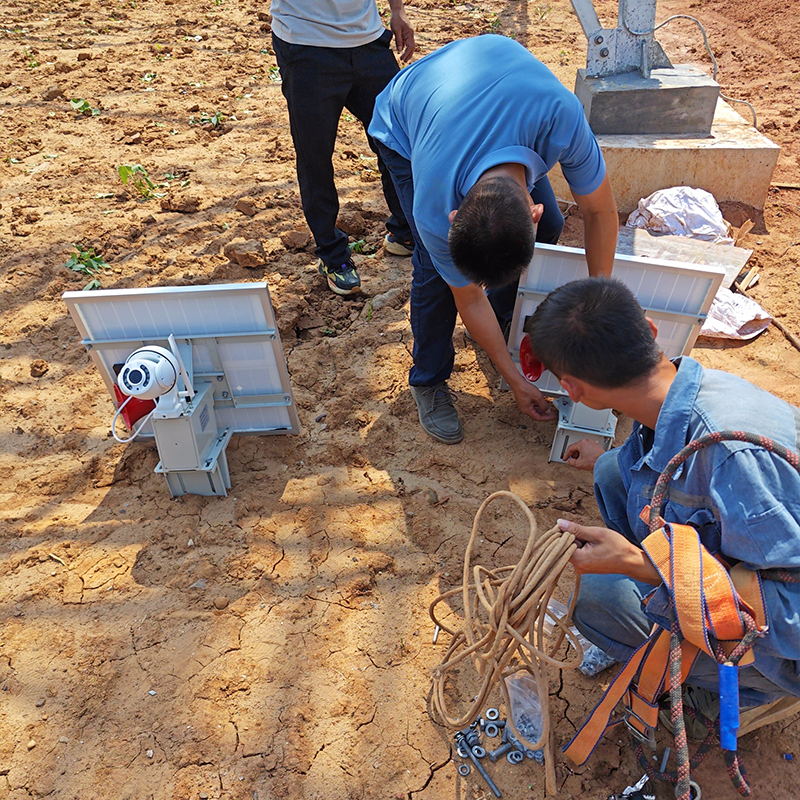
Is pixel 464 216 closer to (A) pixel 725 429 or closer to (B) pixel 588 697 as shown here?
(A) pixel 725 429

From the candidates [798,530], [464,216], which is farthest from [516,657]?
[464,216]

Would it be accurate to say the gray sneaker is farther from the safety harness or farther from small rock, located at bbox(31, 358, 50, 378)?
small rock, located at bbox(31, 358, 50, 378)

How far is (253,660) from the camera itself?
2.28 m

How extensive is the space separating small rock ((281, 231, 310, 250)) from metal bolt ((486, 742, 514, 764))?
3373 mm

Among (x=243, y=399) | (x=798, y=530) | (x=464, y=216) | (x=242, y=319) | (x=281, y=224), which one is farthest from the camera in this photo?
(x=281, y=224)

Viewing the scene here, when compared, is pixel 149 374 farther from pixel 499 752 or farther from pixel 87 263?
pixel 87 263

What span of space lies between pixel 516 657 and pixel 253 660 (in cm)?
93

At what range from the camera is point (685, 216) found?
4.22 m

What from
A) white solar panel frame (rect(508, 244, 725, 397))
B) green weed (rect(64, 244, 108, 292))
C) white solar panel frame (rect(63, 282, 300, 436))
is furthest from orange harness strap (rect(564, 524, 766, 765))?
green weed (rect(64, 244, 108, 292))

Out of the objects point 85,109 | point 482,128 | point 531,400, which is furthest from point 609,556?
point 85,109

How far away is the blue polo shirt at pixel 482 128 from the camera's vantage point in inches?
88.5

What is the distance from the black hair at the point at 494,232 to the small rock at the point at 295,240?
101 inches

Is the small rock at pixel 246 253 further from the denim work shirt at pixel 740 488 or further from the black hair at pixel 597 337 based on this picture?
the denim work shirt at pixel 740 488

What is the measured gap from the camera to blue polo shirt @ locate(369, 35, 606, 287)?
2.25m
